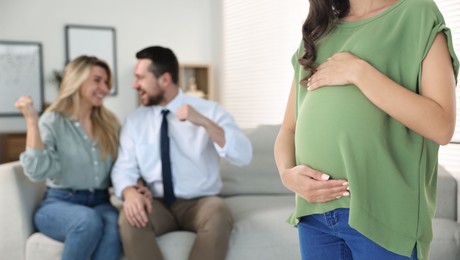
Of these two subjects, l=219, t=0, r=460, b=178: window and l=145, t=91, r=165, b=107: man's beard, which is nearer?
l=145, t=91, r=165, b=107: man's beard

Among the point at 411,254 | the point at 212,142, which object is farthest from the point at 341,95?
the point at 212,142

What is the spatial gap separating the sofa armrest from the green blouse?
1.64m

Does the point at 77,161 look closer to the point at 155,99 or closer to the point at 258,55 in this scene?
the point at 155,99

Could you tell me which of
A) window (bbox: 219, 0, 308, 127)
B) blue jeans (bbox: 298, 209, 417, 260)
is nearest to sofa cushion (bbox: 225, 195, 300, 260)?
blue jeans (bbox: 298, 209, 417, 260)

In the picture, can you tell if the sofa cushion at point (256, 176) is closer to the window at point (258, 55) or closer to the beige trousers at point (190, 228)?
the beige trousers at point (190, 228)

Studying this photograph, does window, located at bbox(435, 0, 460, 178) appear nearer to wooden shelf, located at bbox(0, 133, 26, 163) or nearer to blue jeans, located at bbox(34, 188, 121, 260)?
blue jeans, located at bbox(34, 188, 121, 260)

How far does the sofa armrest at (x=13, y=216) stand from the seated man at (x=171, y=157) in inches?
15.9

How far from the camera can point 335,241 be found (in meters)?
0.97

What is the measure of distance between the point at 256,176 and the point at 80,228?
105 centimetres

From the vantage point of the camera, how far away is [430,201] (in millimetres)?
945

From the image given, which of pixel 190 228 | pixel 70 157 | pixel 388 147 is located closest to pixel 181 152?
pixel 190 228

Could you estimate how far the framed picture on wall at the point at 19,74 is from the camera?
506cm

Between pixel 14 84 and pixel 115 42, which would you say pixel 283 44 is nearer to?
pixel 115 42

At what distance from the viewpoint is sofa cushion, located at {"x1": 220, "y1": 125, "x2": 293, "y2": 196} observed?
279 centimetres
